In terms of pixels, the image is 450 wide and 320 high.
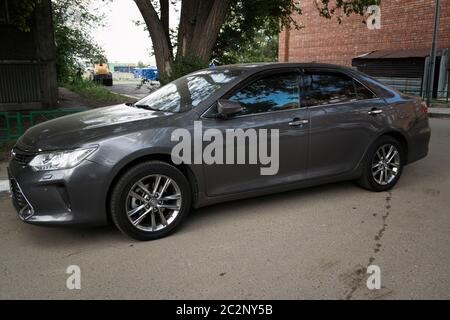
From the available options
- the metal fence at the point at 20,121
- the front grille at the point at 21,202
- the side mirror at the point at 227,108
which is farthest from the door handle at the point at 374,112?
the metal fence at the point at 20,121

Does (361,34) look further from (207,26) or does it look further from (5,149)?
(5,149)

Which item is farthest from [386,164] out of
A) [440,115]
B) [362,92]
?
[440,115]

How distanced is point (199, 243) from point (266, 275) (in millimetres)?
851

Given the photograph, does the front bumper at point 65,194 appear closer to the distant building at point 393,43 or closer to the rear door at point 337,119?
the rear door at point 337,119

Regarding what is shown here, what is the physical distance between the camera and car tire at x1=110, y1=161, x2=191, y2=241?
3.97 meters

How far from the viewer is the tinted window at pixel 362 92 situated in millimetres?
5398

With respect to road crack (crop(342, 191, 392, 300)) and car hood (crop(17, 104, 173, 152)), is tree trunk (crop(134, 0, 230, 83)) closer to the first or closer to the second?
car hood (crop(17, 104, 173, 152))

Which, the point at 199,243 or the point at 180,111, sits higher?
the point at 180,111

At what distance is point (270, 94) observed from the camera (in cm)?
483

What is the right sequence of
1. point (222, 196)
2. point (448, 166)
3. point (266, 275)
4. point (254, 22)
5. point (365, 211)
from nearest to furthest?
point (266, 275) → point (222, 196) → point (365, 211) → point (448, 166) → point (254, 22)

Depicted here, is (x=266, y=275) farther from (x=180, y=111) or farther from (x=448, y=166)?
(x=448, y=166)

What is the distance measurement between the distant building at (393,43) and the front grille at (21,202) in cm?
1758
